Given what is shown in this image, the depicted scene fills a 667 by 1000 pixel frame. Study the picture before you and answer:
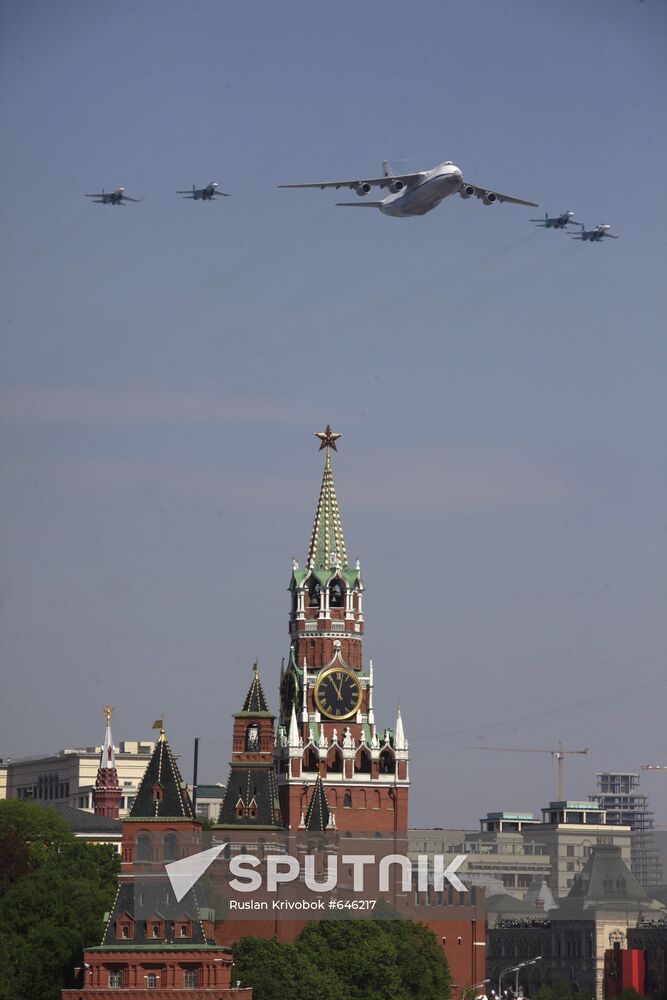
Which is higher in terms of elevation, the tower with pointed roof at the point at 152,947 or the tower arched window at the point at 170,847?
the tower arched window at the point at 170,847

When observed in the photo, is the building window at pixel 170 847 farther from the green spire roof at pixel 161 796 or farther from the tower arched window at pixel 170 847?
the green spire roof at pixel 161 796

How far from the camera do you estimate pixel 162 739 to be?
197 m

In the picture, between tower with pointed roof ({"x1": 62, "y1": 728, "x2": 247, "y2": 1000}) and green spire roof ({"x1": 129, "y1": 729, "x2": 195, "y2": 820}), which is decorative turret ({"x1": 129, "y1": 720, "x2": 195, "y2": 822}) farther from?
tower with pointed roof ({"x1": 62, "y1": 728, "x2": 247, "y2": 1000})

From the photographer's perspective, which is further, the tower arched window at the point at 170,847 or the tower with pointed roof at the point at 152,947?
the tower arched window at the point at 170,847

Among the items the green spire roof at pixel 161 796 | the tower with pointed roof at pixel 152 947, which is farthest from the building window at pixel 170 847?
the green spire roof at pixel 161 796

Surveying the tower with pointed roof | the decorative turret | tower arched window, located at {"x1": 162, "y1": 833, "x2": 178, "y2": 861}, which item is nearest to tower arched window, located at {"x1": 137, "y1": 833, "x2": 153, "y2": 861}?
the tower with pointed roof

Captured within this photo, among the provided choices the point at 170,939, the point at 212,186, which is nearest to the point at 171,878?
the point at 170,939

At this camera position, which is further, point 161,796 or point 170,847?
point 161,796

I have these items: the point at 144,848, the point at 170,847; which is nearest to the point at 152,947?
the point at 144,848

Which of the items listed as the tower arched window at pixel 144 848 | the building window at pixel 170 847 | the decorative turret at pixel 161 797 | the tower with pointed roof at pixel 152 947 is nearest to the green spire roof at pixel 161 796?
the decorative turret at pixel 161 797

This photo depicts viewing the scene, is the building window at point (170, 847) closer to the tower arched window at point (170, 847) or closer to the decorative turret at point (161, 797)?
the tower arched window at point (170, 847)

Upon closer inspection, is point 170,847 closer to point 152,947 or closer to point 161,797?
point 161,797

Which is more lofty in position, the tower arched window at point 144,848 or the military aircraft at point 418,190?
the military aircraft at point 418,190

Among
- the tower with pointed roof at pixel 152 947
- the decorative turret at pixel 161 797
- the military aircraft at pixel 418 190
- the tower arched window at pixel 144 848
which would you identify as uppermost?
the military aircraft at pixel 418 190
